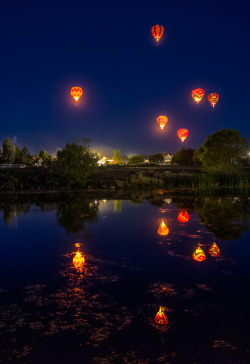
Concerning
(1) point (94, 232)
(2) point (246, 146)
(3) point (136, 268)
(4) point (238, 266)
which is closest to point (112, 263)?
(3) point (136, 268)

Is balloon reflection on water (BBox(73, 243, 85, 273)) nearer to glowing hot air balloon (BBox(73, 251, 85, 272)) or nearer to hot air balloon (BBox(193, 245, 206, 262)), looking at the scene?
glowing hot air balloon (BBox(73, 251, 85, 272))

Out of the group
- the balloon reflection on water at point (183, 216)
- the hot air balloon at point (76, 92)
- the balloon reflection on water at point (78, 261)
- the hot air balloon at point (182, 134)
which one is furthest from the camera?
the hot air balloon at point (182, 134)

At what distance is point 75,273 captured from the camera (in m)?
7.02

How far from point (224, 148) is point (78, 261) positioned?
4285cm

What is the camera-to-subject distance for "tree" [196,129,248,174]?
45666 mm

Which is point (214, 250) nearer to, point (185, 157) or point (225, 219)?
point (225, 219)

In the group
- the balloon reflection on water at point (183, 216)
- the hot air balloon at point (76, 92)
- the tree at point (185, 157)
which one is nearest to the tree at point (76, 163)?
the hot air balloon at point (76, 92)

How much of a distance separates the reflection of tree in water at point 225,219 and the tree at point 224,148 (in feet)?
94.2

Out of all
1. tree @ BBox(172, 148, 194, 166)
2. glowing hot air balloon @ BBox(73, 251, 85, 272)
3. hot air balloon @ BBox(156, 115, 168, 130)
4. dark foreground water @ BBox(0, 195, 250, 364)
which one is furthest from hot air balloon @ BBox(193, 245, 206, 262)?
tree @ BBox(172, 148, 194, 166)

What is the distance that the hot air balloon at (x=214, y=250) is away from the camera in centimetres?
849

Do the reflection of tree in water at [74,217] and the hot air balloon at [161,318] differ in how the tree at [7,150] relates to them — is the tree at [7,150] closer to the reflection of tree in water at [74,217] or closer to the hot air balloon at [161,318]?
the reflection of tree in water at [74,217]

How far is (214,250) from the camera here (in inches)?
350

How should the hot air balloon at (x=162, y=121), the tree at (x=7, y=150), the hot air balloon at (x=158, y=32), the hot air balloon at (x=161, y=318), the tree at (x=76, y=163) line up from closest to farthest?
the hot air balloon at (x=161, y=318) → the tree at (x=76, y=163) → the hot air balloon at (x=158, y=32) → the hot air balloon at (x=162, y=121) → the tree at (x=7, y=150)

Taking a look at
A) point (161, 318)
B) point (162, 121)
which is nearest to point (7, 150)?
point (162, 121)
